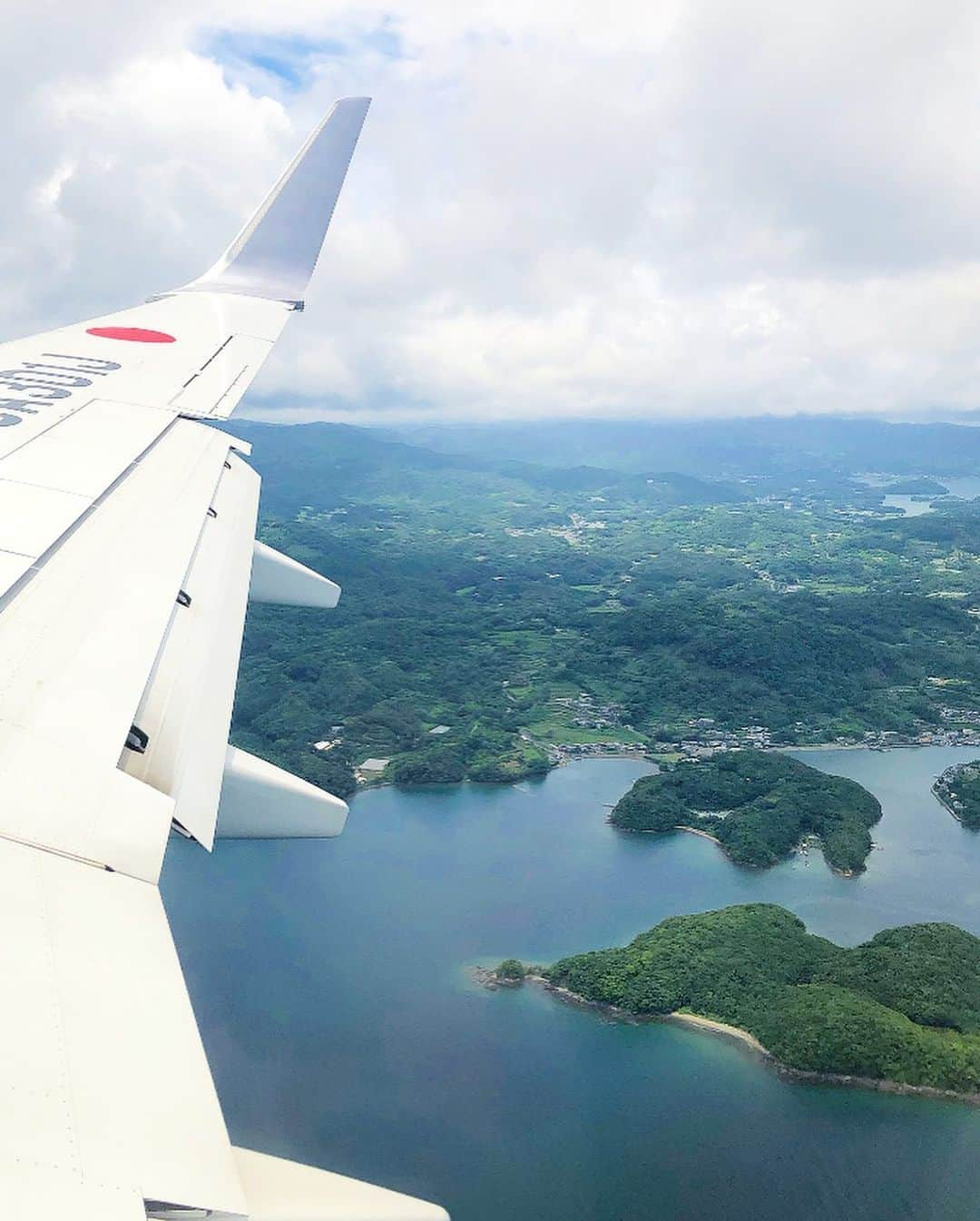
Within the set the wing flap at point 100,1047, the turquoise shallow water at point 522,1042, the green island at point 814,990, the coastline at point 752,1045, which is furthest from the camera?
the green island at point 814,990

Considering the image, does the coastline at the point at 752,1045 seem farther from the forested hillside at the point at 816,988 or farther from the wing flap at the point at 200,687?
the wing flap at the point at 200,687

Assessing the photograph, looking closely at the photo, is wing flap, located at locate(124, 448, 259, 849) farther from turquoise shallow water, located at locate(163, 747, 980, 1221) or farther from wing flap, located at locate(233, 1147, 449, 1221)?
A: turquoise shallow water, located at locate(163, 747, 980, 1221)

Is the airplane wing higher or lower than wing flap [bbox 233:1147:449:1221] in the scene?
higher

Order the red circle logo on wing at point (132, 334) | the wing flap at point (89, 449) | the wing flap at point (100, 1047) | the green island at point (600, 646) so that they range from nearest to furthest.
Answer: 1. the wing flap at point (100, 1047)
2. the wing flap at point (89, 449)
3. the red circle logo on wing at point (132, 334)
4. the green island at point (600, 646)

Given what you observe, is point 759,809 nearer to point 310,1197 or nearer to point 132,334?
point 132,334

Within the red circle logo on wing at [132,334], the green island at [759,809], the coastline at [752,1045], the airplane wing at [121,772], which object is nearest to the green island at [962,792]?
the green island at [759,809]

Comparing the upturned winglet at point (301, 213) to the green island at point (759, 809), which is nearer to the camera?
the upturned winglet at point (301, 213)

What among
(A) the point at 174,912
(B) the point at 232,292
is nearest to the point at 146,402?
(B) the point at 232,292

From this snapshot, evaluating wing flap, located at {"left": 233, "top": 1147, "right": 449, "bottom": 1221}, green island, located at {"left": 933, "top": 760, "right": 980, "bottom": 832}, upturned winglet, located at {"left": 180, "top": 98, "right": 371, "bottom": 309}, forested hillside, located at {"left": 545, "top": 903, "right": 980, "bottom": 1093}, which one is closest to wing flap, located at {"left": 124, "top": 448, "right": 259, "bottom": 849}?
wing flap, located at {"left": 233, "top": 1147, "right": 449, "bottom": 1221}
